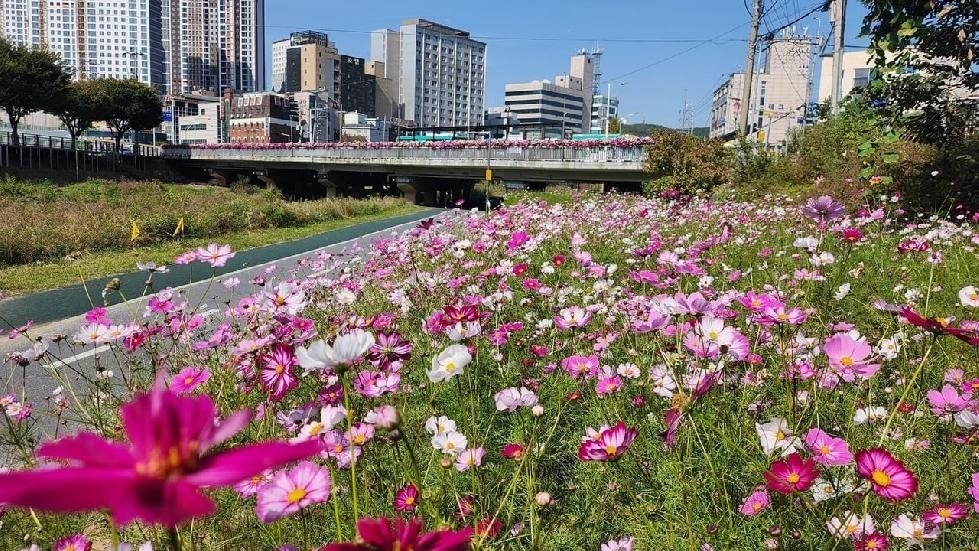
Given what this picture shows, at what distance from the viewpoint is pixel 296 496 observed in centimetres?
89

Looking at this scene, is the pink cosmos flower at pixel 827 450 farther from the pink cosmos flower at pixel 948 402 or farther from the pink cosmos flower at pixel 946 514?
the pink cosmos flower at pixel 948 402

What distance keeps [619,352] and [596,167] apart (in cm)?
2132

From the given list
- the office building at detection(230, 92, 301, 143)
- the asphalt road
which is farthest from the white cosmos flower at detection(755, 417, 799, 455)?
the office building at detection(230, 92, 301, 143)

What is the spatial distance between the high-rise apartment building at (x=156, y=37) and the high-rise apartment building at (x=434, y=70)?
3337 cm

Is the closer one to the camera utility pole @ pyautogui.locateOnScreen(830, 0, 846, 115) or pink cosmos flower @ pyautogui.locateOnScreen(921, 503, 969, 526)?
pink cosmos flower @ pyautogui.locateOnScreen(921, 503, 969, 526)

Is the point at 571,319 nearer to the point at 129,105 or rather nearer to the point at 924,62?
the point at 924,62

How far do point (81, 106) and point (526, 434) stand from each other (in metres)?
50.4

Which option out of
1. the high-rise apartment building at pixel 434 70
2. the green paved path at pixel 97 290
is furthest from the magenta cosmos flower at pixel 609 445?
the high-rise apartment building at pixel 434 70

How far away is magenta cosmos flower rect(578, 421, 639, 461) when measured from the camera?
1111 millimetres

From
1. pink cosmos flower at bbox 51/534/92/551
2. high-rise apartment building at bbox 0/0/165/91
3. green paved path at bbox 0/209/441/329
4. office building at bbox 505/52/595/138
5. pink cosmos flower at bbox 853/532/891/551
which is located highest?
high-rise apartment building at bbox 0/0/165/91

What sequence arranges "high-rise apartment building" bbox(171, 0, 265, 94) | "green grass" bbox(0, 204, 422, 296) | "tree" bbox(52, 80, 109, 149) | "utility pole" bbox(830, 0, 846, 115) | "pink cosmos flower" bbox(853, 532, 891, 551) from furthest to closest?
"high-rise apartment building" bbox(171, 0, 265, 94) → "tree" bbox(52, 80, 109, 149) → "utility pole" bbox(830, 0, 846, 115) → "green grass" bbox(0, 204, 422, 296) → "pink cosmos flower" bbox(853, 532, 891, 551)

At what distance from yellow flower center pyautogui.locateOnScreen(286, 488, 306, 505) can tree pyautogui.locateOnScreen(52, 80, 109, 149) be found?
47537mm

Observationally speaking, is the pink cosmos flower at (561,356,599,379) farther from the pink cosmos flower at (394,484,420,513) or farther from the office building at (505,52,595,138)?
the office building at (505,52,595,138)

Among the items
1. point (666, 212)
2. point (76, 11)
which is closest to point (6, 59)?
point (666, 212)
